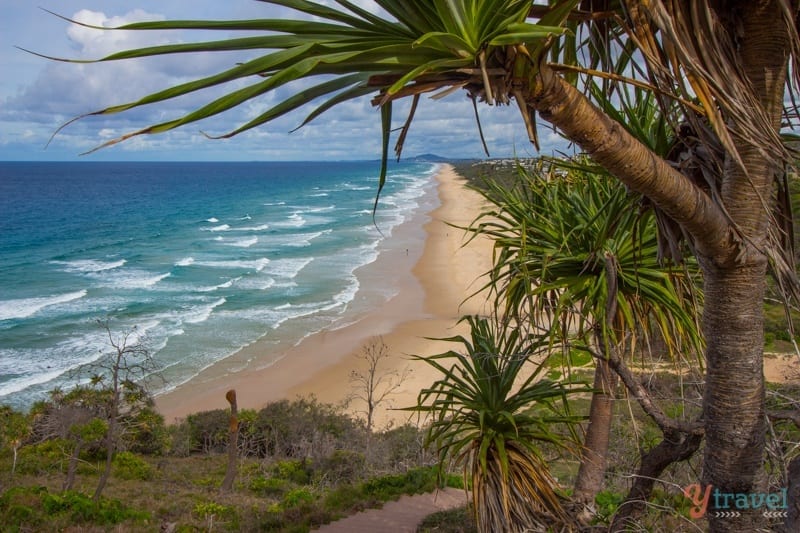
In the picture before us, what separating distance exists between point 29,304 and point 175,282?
20.9ft

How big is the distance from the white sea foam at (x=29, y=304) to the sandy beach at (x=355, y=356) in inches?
457

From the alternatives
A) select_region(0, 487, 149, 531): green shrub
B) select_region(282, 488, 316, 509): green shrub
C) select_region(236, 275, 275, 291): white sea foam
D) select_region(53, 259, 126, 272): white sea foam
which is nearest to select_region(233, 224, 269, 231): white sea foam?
select_region(53, 259, 126, 272): white sea foam

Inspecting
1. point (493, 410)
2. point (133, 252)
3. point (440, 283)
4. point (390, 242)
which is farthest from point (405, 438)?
point (133, 252)

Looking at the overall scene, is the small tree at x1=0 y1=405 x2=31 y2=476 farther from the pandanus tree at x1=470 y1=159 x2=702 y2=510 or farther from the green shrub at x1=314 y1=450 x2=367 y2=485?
the pandanus tree at x1=470 y1=159 x2=702 y2=510

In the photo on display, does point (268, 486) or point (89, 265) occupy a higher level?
point (268, 486)

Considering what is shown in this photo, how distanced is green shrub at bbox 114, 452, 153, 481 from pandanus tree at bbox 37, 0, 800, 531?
13153mm

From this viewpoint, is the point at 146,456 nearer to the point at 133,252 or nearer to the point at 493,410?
the point at 493,410

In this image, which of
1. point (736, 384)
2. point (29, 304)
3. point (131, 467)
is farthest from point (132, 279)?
point (736, 384)

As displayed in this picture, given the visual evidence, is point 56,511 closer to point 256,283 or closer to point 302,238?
point 256,283

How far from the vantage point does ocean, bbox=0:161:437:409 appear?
70.0 feet

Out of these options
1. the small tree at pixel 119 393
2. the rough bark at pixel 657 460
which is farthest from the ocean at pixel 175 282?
the rough bark at pixel 657 460

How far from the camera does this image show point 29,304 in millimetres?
28078

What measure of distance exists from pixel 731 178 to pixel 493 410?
105 inches

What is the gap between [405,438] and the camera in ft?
47.4
